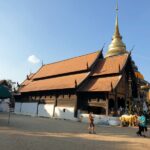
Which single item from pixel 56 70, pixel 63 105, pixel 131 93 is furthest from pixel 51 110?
pixel 131 93

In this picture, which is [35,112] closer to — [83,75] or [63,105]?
[63,105]

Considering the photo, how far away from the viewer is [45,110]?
37531 mm

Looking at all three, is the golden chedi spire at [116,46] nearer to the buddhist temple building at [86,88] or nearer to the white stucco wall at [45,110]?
the buddhist temple building at [86,88]

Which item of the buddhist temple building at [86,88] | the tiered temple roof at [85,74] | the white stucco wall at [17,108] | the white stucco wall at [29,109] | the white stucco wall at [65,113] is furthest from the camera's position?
the white stucco wall at [17,108]

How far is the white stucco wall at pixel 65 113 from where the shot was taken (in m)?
32.4

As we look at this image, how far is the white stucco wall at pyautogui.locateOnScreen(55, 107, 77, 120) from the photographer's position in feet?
106

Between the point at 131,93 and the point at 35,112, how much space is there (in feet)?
47.5

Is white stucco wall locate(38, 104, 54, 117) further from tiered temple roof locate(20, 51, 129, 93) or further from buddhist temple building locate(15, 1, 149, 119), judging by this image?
tiered temple roof locate(20, 51, 129, 93)

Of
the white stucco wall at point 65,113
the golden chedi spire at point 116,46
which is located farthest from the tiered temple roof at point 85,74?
the golden chedi spire at point 116,46

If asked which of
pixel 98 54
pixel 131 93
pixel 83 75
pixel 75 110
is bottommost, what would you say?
pixel 75 110

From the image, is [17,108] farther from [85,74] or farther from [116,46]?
[116,46]

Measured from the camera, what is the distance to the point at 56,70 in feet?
139

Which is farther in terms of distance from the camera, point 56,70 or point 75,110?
point 56,70

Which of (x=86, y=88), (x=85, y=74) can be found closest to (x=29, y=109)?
(x=85, y=74)
